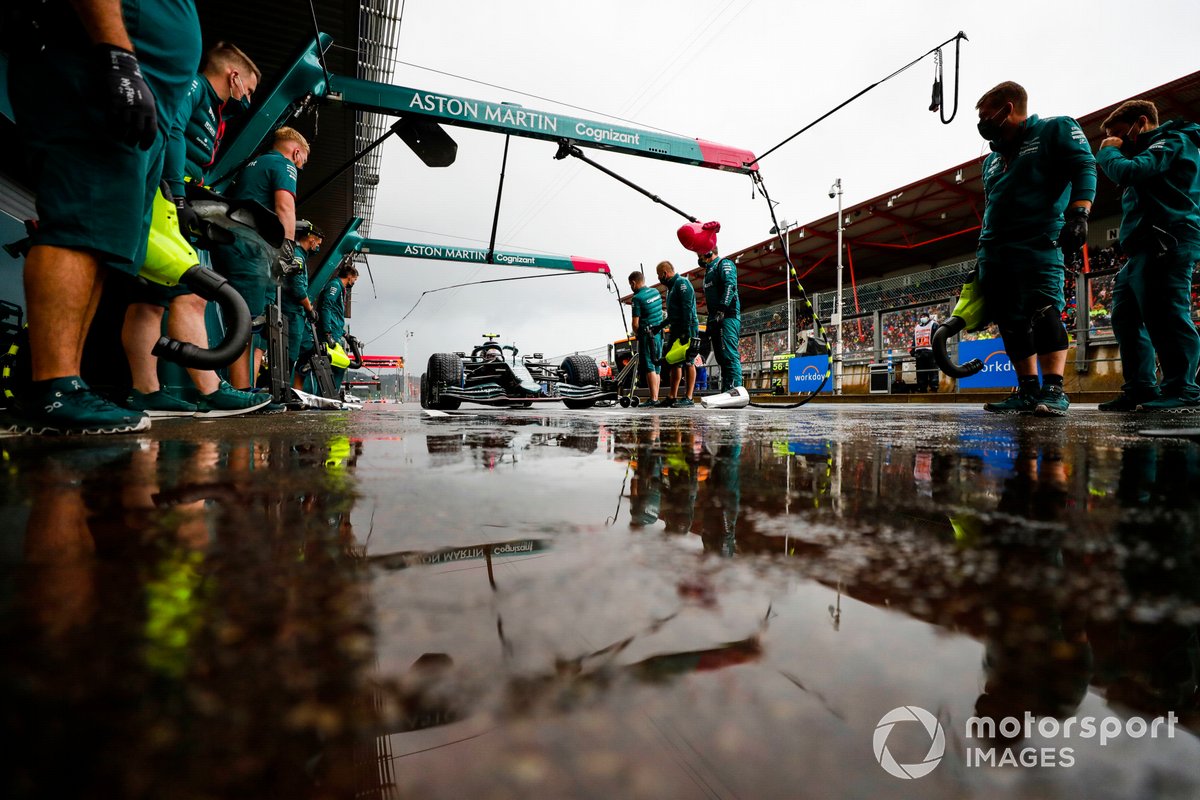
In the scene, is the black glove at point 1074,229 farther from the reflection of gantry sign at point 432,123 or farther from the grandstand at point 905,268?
the grandstand at point 905,268

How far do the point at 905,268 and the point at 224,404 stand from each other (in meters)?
18.6

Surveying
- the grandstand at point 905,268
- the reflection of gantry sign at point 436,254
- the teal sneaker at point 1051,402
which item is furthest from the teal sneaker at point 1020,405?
the reflection of gantry sign at point 436,254

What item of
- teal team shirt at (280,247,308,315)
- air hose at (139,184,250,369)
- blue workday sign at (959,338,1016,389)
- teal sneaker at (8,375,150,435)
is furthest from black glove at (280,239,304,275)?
blue workday sign at (959,338,1016,389)

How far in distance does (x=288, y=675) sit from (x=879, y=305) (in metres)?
19.0

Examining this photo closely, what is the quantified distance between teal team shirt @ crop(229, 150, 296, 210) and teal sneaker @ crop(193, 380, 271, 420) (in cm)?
137

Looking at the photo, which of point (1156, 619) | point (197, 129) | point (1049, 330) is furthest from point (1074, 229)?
point (197, 129)

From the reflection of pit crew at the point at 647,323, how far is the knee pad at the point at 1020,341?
133 inches

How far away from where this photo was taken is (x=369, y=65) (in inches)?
202

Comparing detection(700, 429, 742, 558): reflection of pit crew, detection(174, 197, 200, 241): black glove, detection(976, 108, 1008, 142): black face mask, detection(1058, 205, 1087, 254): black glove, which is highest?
detection(976, 108, 1008, 142): black face mask

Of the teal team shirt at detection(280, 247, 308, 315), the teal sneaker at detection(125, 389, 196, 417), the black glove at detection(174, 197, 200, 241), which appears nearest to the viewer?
the black glove at detection(174, 197, 200, 241)

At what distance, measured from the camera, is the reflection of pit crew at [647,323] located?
5.70 metres

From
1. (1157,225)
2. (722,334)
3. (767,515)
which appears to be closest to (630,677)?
(767,515)

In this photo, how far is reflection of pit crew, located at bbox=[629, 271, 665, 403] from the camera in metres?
5.70

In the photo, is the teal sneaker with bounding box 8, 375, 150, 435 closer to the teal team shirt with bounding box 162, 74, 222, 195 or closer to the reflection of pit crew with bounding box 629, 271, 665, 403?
the teal team shirt with bounding box 162, 74, 222, 195
